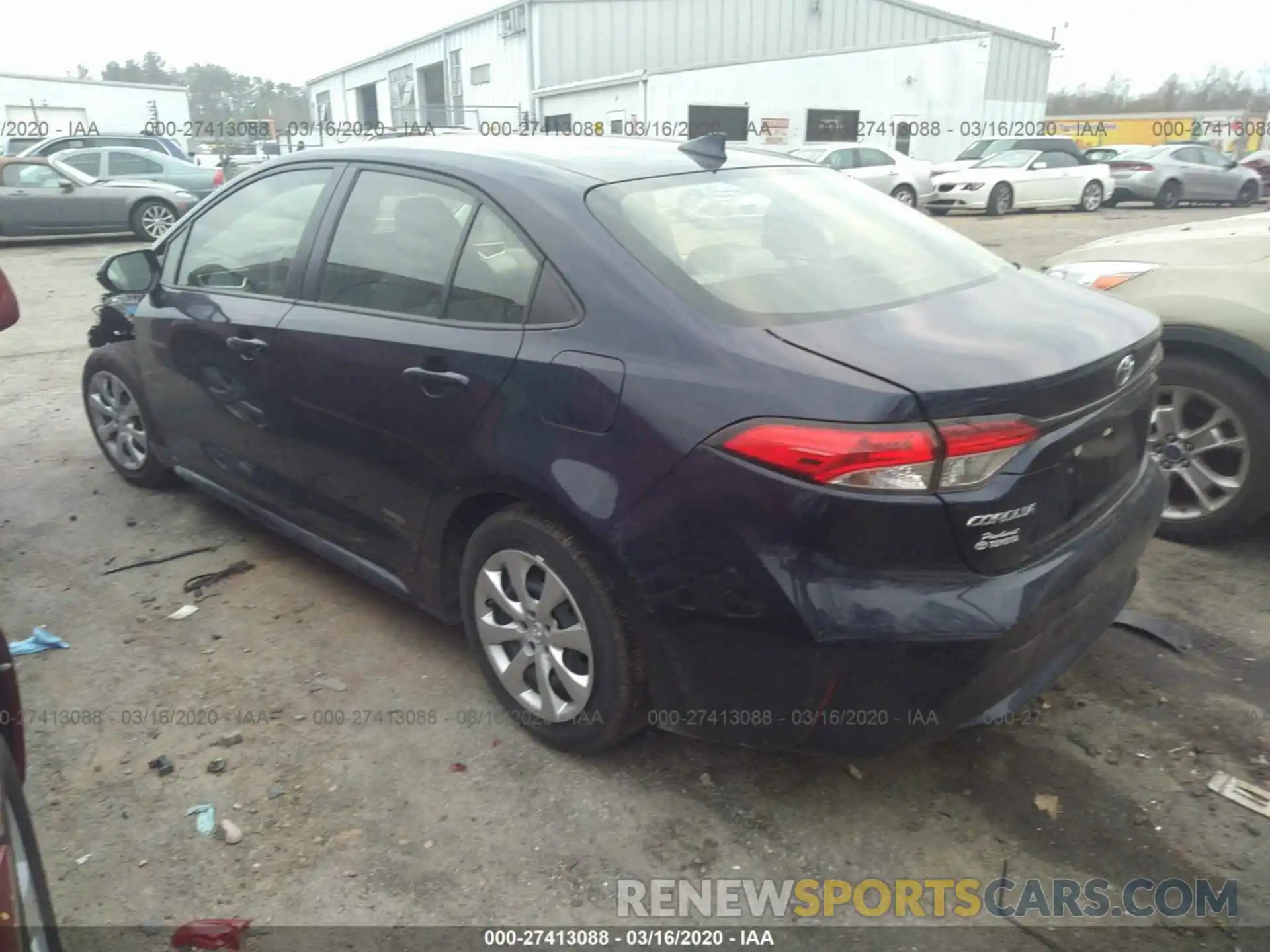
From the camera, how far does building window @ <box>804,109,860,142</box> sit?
2673 centimetres

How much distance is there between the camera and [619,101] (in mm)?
24859

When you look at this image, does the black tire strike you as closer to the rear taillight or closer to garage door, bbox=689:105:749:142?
garage door, bbox=689:105:749:142

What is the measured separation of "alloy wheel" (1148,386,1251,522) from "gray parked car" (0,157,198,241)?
15074 millimetres

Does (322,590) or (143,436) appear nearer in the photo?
(322,590)

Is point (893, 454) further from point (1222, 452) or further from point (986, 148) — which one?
point (986, 148)

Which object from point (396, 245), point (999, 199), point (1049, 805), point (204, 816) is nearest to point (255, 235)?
point (396, 245)

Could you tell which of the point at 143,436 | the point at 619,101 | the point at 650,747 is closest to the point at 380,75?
the point at 619,101

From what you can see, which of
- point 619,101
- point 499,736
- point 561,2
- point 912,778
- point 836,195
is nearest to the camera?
point 912,778

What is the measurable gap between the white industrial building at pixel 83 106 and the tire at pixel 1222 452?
35.8m

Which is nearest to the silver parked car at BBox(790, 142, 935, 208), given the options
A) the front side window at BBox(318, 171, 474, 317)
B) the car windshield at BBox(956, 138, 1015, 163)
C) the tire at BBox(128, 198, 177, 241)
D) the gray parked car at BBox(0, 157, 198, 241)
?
the car windshield at BBox(956, 138, 1015, 163)

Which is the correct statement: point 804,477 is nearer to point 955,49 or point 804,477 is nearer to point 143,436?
point 143,436

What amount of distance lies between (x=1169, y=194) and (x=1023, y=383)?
23.6 metres

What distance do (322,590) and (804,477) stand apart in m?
2.44

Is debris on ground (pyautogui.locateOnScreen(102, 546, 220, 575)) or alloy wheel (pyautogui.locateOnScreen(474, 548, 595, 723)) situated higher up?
alloy wheel (pyautogui.locateOnScreen(474, 548, 595, 723))
